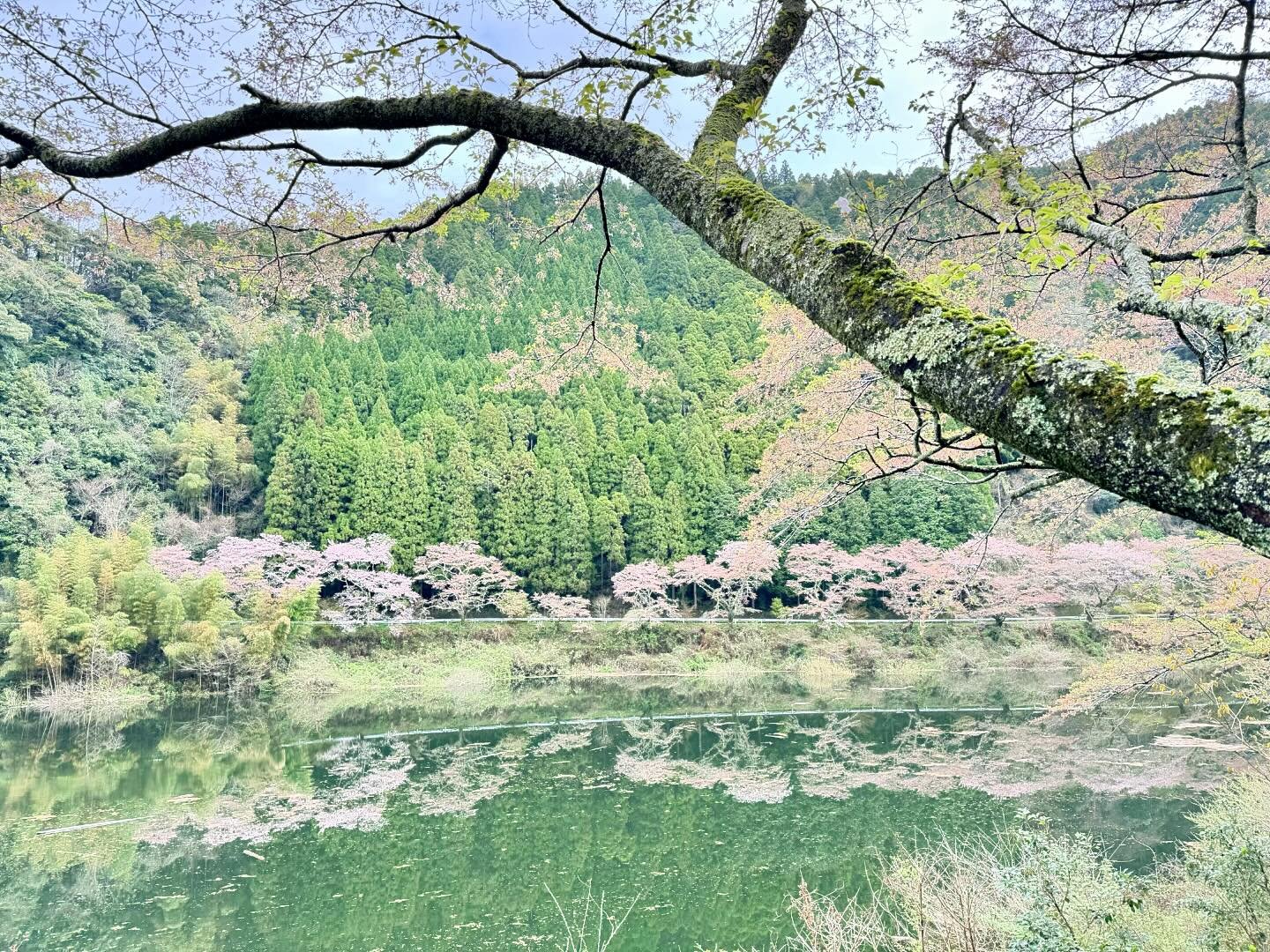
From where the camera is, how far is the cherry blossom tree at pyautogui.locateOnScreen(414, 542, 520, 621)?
1733 centimetres

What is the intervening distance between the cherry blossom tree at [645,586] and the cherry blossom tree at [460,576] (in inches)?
102

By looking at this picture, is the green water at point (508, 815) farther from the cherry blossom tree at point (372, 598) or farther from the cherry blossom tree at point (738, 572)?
the cherry blossom tree at point (738, 572)

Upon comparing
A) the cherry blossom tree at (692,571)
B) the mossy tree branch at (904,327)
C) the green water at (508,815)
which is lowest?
the green water at (508,815)

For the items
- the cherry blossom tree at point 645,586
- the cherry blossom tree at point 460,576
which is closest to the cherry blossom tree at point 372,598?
the cherry blossom tree at point 460,576

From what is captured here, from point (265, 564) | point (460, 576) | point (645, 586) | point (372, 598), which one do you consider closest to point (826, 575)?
point (645, 586)

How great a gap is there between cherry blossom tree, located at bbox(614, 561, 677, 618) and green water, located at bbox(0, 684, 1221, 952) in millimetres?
5879

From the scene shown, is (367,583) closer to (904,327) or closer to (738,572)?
(738,572)

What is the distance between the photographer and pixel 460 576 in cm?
1723

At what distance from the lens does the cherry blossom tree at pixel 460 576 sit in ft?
56.9

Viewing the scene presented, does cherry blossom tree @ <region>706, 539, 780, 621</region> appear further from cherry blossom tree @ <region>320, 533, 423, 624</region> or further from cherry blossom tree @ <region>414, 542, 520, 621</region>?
cherry blossom tree @ <region>320, 533, 423, 624</region>

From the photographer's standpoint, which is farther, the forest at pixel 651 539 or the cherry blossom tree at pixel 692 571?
the cherry blossom tree at pixel 692 571

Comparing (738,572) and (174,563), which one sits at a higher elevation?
(174,563)

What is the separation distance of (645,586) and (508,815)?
34.6 feet

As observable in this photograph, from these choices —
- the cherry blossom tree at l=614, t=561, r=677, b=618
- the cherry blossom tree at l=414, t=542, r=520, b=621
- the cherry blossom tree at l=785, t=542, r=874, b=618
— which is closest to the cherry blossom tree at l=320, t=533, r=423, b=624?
the cherry blossom tree at l=414, t=542, r=520, b=621
